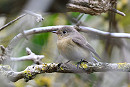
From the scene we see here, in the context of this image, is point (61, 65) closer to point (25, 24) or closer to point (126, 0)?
point (25, 24)

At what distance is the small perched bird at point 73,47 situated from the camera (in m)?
2.64

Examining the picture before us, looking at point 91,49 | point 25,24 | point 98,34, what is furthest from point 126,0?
point 25,24

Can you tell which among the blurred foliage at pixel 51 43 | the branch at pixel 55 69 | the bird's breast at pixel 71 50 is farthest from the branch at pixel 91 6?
the branch at pixel 55 69

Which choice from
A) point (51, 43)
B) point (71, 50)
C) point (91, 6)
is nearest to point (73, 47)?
point (71, 50)

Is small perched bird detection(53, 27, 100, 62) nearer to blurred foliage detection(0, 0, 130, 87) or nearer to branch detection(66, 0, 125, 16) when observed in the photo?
blurred foliage detection(0, 0, 130, 87)

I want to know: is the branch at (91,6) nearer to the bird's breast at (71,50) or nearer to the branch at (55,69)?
the bird's breast at (71,50)

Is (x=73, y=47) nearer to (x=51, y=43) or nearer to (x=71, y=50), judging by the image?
(x=71, y=50)

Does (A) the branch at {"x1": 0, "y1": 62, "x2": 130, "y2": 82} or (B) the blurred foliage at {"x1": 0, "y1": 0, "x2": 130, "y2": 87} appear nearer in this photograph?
(A) the branch at {"x1": 0, "y1": 62, "x2": 130, "y2": 82}

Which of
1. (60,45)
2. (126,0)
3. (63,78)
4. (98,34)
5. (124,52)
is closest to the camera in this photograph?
(60,45)

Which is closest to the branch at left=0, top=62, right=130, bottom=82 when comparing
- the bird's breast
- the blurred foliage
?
the bird's breast

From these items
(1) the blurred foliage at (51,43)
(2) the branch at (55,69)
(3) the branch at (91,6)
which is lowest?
(1) the blurred foliage at (51,43)

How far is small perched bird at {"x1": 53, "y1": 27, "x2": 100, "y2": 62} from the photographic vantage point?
2.64 m

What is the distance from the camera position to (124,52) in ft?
11.3

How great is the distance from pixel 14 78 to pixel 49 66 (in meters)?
0.38
